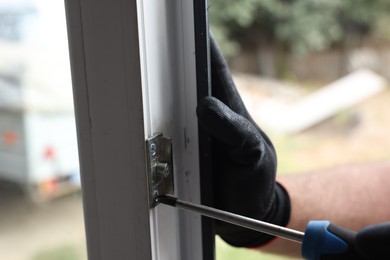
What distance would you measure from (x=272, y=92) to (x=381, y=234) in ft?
15.1

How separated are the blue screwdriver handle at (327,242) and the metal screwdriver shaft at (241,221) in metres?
0.01

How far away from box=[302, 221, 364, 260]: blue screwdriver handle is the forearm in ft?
0.76

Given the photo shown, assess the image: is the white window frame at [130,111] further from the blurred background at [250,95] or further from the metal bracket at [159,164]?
the blurred background at [250,95]

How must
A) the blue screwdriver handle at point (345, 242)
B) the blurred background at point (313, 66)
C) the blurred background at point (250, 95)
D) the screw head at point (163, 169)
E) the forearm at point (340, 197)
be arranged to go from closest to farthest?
the blue screwdriver handle at point (345, 242) < the screw head at point (163, 169) < the forearm at point (340, 197) < the blurred background at point (250, 95) < the blurred background at point (313, 66)

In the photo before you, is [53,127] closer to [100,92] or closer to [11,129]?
[11,129]

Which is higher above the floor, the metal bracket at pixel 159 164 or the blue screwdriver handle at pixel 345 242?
the metal bracket at pixel 159 164

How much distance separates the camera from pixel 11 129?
7.18 ft

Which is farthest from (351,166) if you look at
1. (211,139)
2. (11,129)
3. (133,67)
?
(11,129)

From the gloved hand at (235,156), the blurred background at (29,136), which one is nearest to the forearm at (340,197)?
the gloved hand at (235,156)

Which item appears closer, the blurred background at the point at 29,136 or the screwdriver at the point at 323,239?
the screwdriver at the point at 323,239

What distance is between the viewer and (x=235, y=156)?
488 millimetres

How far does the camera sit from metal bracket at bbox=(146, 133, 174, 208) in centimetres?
46

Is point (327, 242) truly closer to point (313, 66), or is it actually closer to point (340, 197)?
point (340, 197)

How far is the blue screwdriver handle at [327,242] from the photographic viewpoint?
1.27ft
